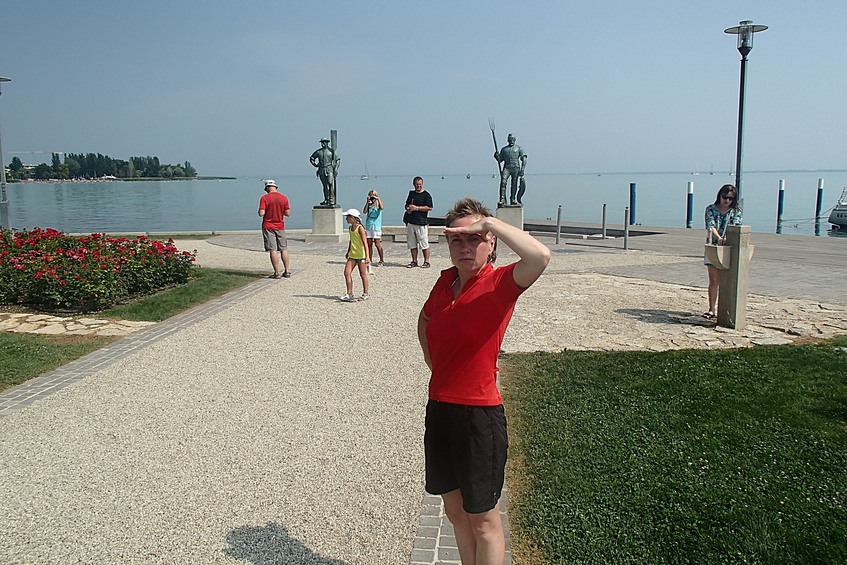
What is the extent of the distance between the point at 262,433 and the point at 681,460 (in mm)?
2899

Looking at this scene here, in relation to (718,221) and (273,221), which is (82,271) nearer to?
(273,221)

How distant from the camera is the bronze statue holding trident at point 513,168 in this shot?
2044 centimetres

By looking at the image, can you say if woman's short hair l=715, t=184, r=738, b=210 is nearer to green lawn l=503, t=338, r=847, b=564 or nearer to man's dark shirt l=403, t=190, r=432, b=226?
green lawn l=503, t=338, r=847, b=564

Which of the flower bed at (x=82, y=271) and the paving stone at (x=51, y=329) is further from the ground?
the flower bed at (x=82, y=271)

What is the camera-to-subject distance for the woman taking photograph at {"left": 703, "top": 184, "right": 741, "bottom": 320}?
845 centimetres

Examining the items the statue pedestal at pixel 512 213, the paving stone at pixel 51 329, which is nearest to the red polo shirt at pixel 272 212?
the paving stone at pixel 51 329

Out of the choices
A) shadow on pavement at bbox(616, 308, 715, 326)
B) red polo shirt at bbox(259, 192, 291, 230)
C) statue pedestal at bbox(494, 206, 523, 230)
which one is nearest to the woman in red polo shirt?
shadow on pavement at bbox(616, 308, 715, 326)

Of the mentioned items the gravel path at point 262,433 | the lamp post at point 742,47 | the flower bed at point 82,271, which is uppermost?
the lamp post at point 742,47

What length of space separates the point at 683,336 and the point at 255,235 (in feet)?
55.8

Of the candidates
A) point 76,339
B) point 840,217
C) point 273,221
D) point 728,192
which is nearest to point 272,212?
point 273,221

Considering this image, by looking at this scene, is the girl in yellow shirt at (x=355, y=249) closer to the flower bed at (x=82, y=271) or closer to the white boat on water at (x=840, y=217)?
the flower bed at (x=82, y=271)

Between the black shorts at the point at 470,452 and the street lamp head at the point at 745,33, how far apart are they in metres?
12.5

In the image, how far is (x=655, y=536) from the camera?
3469mm

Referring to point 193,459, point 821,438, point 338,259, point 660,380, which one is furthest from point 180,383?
point 338,259
